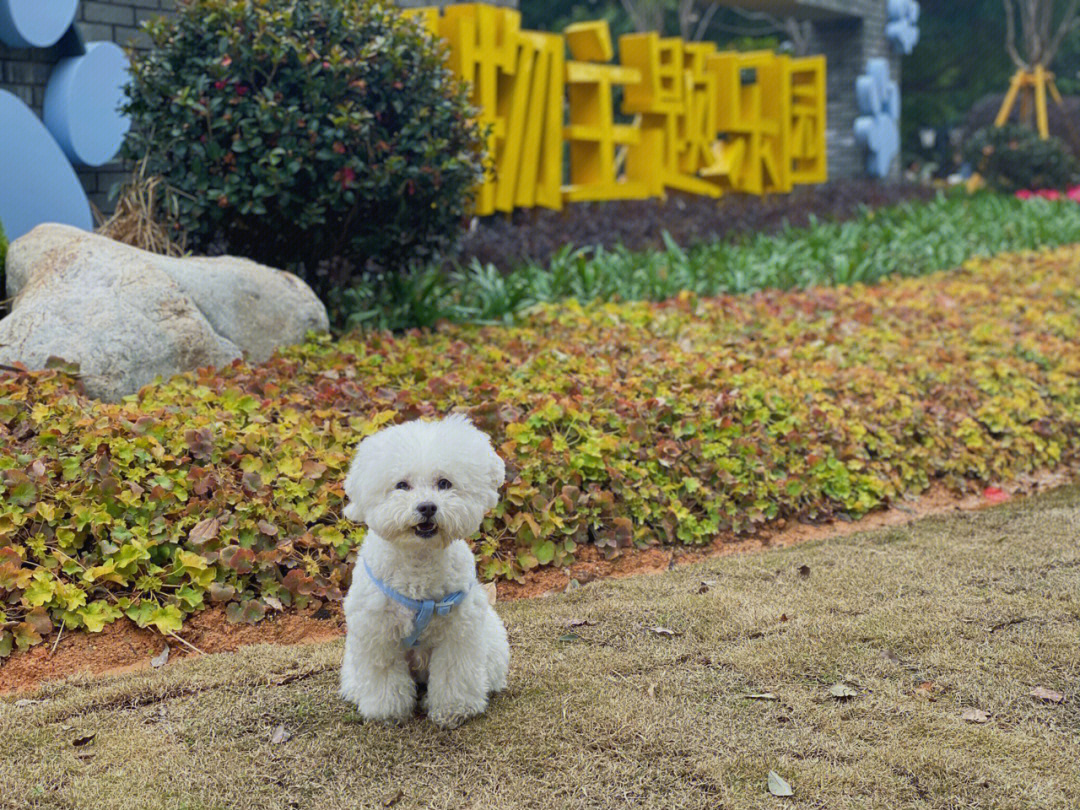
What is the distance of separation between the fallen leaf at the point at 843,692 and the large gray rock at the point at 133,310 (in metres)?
3.36

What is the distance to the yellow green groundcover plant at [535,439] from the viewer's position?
3.85m

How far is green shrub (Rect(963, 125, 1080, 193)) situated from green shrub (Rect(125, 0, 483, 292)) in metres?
13.6

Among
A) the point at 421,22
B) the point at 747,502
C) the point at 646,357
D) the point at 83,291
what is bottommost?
the point at 747,502

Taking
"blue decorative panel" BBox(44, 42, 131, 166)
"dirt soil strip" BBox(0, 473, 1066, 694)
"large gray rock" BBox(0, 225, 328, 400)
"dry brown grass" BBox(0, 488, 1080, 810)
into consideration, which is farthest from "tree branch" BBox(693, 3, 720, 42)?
"dry brown grass" BBox(0, 488, 1080, 810)

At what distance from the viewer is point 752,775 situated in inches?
108

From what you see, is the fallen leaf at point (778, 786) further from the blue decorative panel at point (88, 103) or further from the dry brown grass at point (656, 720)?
the blue decorative panel at point (88, 103)

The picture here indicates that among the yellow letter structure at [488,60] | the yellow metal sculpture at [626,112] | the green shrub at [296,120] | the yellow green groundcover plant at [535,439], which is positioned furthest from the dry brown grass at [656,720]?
the yellow letter structure at [488,60]

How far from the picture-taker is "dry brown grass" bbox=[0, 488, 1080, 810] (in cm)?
270

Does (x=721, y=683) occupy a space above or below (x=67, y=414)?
below

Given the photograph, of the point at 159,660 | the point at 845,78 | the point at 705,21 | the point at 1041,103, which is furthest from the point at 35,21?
the point at 705,21

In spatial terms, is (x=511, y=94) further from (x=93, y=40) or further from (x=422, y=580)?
(x=422, y=580)

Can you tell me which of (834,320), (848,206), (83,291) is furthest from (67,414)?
(848,206)

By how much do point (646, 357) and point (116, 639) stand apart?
3.23m

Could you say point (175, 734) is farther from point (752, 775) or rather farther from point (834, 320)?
point (834, 320)
